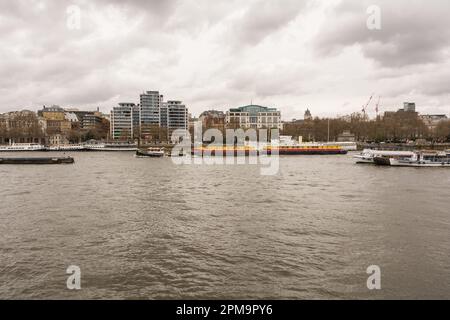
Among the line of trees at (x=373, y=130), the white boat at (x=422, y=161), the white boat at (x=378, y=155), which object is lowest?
the white boat at (x=422, y=161)

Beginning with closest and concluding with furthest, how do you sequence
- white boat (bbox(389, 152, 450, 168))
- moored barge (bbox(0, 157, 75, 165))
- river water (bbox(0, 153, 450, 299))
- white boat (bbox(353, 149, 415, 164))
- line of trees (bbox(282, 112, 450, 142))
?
river water (bbox(0, 153, 450, 299)) < white boat (bbox(389, 152, 450, 168)) < white boat (bbox(353, 149, 415, 164)) < moored barge (bbox(0, 157, 75, 165)) < line of trees (bbox(282, 112, 450, 142))

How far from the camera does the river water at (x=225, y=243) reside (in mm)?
12711

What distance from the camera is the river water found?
41.7ft

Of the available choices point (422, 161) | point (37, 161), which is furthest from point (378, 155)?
point (37, 161)

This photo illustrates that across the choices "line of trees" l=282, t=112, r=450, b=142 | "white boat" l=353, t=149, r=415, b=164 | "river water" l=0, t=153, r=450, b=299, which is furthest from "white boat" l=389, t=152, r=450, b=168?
"line of trees" l=282, t=112, r=450, b=142

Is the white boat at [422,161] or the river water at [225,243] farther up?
the white boat at [422,161]

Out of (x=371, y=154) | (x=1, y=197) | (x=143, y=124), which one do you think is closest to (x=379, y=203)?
(x=1, y=197)

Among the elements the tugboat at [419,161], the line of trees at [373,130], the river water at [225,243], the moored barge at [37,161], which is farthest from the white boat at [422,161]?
the line of trees at [373,130]

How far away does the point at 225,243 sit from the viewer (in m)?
17.3

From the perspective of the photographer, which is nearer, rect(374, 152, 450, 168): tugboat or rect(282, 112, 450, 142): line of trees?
rect(374, 152, 450, 168): tugboat

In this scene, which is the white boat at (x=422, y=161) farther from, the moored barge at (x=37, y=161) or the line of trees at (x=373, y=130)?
the line of trees at (x=373, y=130)

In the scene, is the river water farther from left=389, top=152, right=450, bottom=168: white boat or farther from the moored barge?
the moored barge
